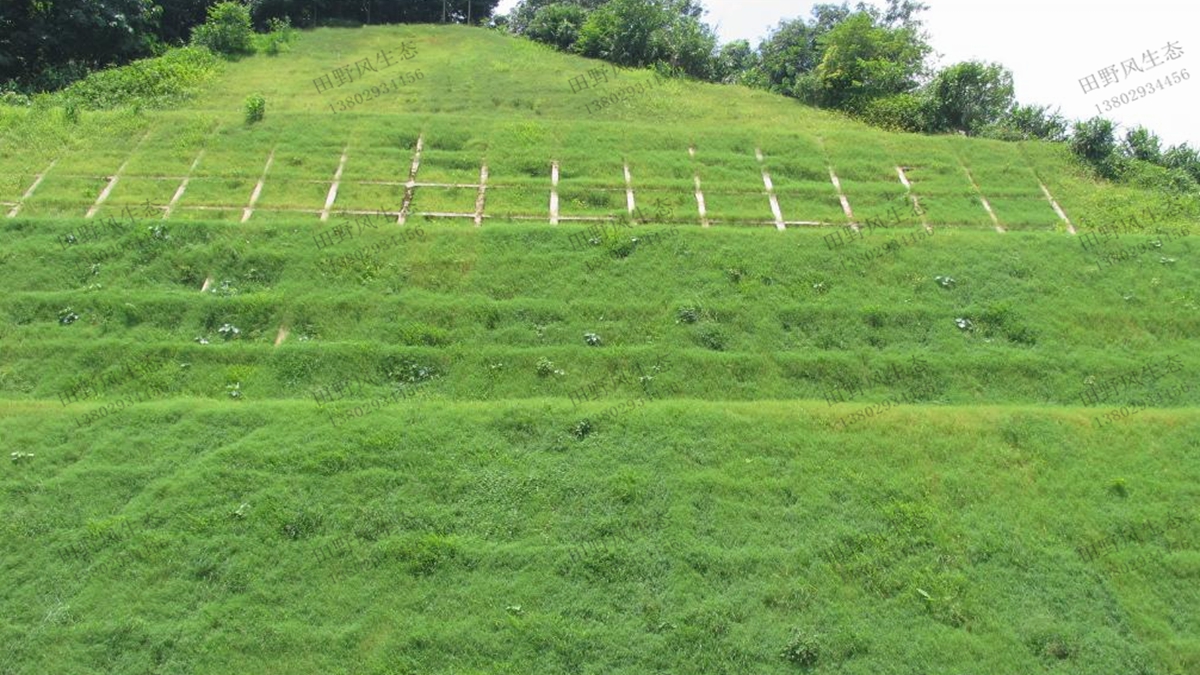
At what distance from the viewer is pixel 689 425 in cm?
1221

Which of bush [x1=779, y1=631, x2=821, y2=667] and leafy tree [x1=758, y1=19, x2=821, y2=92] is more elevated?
leafy tree [x1=758, y1=19, x2=821, y2=92]

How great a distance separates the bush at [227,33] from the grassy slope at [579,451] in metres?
5.78

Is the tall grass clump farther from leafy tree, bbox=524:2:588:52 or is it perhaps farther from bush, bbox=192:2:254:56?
leafy tree, bbox=524:2:588:52

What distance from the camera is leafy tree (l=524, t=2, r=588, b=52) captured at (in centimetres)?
2331

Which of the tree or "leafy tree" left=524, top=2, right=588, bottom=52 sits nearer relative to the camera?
the tree

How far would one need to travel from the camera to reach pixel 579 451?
11.9m

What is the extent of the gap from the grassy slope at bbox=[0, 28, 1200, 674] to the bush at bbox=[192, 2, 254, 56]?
19.0ft

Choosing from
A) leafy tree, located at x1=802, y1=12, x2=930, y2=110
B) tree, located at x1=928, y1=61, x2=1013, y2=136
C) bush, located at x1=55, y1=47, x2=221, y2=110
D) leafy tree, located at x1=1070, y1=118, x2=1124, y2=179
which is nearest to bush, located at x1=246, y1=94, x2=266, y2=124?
bush, located at x1=55, y1=47, x2=221, y2=110

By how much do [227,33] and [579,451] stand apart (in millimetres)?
15769

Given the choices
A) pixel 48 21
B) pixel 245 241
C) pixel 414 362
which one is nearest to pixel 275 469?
pixel 414 362

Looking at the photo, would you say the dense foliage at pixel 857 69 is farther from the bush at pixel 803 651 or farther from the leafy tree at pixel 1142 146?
the bush at pixel 803 651

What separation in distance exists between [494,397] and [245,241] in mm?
5204

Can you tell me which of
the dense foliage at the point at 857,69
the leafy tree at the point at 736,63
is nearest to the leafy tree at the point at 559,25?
the dense foliage at the point at 857,69

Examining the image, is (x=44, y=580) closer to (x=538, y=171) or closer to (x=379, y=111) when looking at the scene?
(x=538, y=171)
